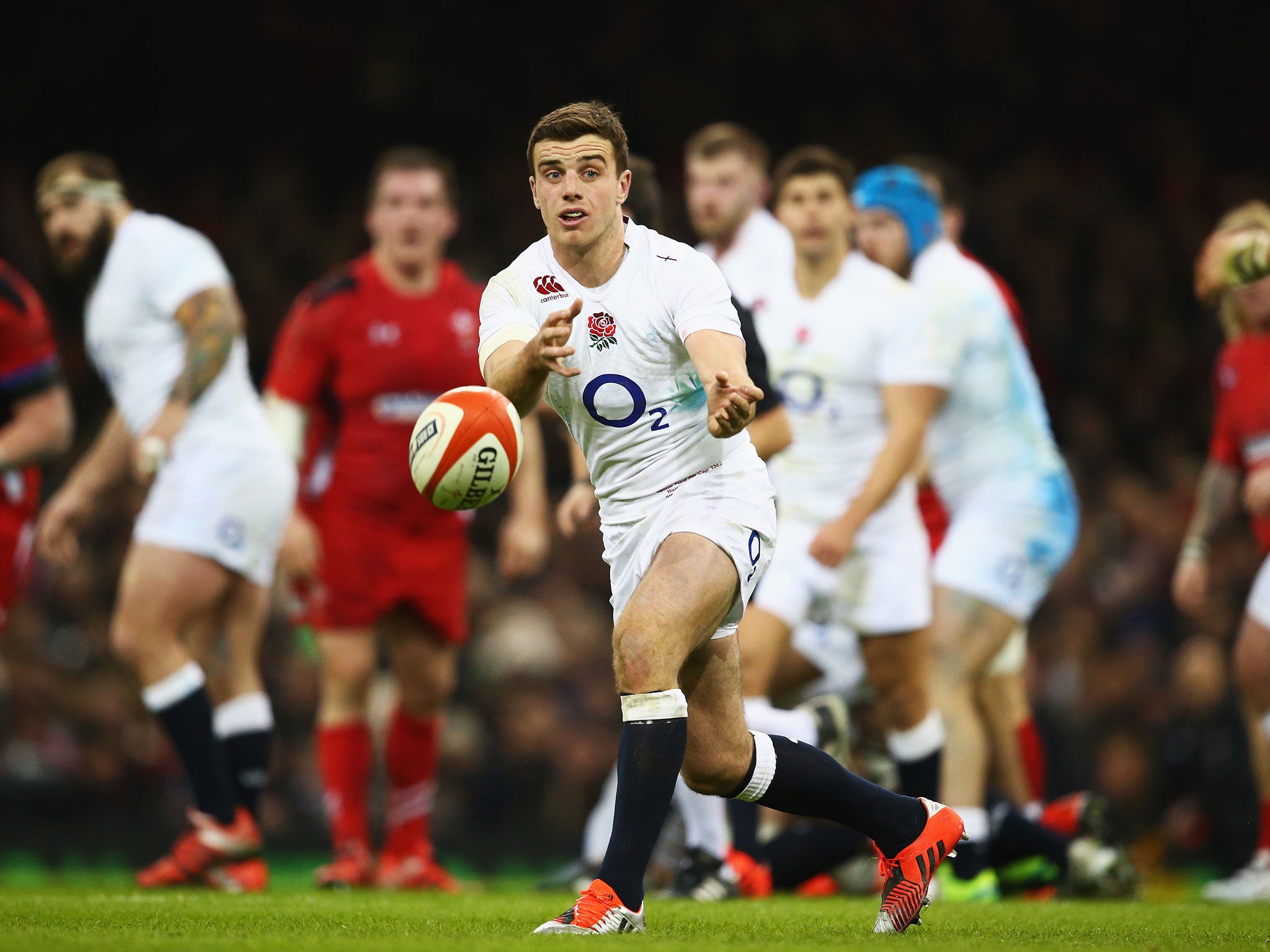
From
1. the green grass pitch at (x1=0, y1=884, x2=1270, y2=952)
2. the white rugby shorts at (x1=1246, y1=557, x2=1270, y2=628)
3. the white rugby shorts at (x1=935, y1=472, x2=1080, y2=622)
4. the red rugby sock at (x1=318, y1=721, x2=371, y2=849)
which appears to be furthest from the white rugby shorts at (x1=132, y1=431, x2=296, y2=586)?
the white rugby shorts at (x1=1246, y1=557, x2=1270, y2=628)

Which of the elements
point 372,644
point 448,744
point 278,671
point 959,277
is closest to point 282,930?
point 372,644

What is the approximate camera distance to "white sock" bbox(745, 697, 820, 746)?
6.58m

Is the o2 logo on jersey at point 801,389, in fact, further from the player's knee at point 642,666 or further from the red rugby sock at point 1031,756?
the player's knee at point 642,666

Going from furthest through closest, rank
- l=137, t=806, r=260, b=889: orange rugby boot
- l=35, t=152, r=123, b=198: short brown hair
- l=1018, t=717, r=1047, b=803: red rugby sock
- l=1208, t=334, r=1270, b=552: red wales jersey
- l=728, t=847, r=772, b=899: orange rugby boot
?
l=1018, t=717, r=1047, b=803: red rugby sock → l=1208, t=334, r=1270, b=552: red wales jersey → l=35, t=152, r=123, b=198: short brown hair → l=137, t=806, r=260, b=889: orange rugby boot → l=728, t=847, r=772, b=899: orange rugby boot

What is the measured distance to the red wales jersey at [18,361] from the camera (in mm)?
7211

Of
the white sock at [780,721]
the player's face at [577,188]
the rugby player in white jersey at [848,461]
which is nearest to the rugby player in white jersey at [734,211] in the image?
the rugby player in white jersey at [848,461]

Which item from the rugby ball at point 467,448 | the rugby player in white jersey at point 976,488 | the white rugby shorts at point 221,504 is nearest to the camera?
the rugby ball at point 467,448

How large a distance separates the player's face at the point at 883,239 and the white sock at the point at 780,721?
264 cm

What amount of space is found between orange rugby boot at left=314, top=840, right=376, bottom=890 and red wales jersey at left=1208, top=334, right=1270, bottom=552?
4234 mm

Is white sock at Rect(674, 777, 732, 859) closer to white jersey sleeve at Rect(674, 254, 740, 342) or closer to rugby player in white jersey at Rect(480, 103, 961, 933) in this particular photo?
rugby player in white jersey at Rect(480, 103, 961, 933)

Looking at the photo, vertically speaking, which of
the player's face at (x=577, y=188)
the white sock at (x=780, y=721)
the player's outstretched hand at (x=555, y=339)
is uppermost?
the player's face at (x=577, y=188)

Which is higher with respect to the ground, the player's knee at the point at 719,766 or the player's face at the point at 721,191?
the player's face at the point at 721,191

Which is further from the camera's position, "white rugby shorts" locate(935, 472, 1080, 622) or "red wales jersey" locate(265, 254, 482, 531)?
"red wales jersey" locate(265, 254, 482, 531)

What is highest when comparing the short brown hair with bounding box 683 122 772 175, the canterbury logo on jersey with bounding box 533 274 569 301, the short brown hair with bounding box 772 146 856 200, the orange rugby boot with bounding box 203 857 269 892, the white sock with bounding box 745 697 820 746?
the short brown hair with bounding box 683 122 772 175
